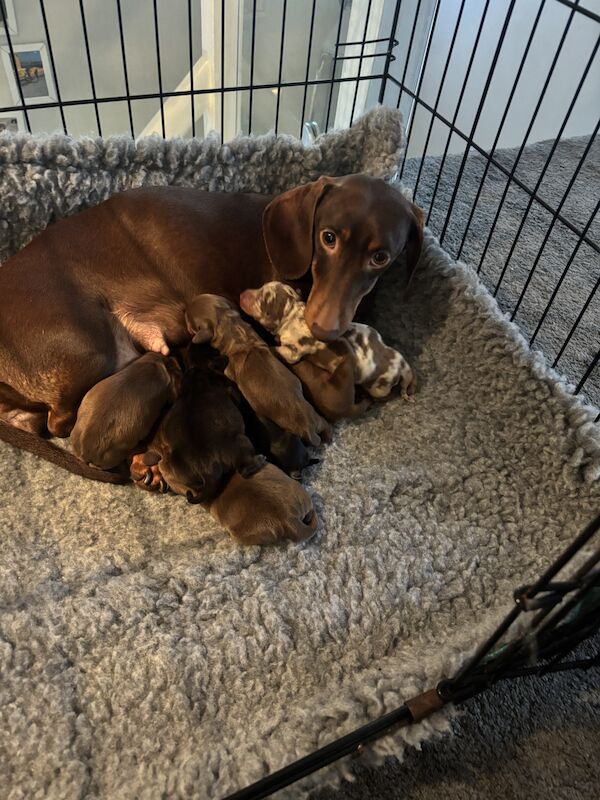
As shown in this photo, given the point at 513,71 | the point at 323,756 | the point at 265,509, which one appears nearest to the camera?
the point at 323,756

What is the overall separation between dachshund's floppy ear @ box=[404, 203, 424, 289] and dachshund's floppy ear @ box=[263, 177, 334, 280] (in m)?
0.24

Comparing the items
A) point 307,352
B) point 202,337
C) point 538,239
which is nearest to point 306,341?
point 307,352

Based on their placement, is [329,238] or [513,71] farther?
[513,71]

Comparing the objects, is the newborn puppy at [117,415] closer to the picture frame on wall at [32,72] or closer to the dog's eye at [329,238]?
the dog's eye at [329,238]

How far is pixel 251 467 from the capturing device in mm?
Result: 1415

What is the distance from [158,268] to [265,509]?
0.77 meters

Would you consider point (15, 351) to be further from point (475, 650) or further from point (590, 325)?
point (590, 325)

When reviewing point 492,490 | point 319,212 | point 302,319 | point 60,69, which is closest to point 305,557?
point 492,490

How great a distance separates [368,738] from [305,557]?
1.30ft

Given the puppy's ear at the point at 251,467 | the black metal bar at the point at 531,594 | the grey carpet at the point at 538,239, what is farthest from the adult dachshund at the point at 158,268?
the black metal bar at the point at 531,594

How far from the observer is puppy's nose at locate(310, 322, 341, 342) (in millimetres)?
1540

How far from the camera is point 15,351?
1.57m

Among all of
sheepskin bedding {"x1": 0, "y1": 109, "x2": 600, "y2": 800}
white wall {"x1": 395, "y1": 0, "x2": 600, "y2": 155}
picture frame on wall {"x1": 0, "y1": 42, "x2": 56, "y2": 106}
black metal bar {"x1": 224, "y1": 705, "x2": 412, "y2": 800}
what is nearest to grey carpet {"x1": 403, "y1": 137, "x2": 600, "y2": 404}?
sheepskin bedding {"x1": 0, "y1": 109, "x2": 600, "y2": 800}

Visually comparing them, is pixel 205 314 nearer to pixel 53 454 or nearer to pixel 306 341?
pixel 306 341
